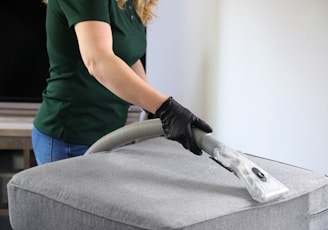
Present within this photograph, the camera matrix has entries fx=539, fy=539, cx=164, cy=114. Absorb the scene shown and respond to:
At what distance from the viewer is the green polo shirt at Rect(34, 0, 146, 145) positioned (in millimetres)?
1382

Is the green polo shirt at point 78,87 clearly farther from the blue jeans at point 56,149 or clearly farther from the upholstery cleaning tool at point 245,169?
the upholstery cleaning tool at point 245,169

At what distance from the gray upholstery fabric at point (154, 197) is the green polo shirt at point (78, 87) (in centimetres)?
24

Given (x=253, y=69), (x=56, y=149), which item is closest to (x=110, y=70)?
(x=56, y=149)

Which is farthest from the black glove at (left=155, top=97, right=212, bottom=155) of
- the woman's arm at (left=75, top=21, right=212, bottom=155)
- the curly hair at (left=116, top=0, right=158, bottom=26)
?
the curly hair at (left=116, top=0, right=158, bottom=26)

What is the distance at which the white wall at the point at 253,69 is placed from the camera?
1.79 metres

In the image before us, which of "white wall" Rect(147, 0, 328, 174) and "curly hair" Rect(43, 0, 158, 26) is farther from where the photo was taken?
"white wall" Rect(147, 0, 328, 174)

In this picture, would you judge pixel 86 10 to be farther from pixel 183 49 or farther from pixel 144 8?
pixel 183 49

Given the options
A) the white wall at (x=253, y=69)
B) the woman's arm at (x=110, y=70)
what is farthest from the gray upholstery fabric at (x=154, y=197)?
the white wall at (x=253, y=69)

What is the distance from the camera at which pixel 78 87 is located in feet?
4.71

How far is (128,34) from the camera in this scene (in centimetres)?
143

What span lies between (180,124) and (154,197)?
0.18 meters

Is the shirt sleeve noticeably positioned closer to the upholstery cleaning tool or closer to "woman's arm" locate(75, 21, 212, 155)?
"woman's arm" locate(75, 21, 212, 155)

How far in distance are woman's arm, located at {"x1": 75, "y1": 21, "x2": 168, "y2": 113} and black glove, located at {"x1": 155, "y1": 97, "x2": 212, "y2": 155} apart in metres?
0.02

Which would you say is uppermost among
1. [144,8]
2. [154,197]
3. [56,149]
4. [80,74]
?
[144,8]
